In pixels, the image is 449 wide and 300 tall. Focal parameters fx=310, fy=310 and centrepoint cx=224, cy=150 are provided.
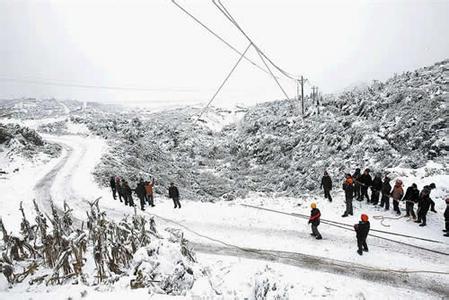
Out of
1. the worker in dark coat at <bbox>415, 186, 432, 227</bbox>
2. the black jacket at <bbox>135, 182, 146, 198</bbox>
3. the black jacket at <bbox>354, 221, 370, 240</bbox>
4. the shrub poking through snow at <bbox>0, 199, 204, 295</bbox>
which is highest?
the worker in dark coat at <bbox>415, 186, 432, 227</bbox>

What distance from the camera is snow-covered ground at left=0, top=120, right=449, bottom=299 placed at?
906 centimetres

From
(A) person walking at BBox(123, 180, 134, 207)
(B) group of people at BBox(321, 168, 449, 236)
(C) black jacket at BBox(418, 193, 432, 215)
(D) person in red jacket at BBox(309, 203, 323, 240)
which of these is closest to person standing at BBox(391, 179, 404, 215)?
(B) group of people at BBox(321, 168, 449, 236)

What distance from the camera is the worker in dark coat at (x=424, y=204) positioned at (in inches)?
484

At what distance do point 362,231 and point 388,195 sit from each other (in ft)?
14.1

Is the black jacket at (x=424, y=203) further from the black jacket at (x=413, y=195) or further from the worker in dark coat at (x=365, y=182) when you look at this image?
the worker in dark coat at (x=365, y=182)

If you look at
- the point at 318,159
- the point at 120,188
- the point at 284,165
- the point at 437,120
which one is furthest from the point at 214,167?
the point at 437,120

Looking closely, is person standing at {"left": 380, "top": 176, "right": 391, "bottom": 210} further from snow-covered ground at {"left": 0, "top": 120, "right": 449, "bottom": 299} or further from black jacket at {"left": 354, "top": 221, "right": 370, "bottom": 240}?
black jacket at {"left": 354, "top": 221, "right": 370, "bottom": 240}

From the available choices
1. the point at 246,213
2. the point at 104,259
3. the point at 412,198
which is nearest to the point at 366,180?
the point at 412,198

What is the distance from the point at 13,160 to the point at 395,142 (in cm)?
2978

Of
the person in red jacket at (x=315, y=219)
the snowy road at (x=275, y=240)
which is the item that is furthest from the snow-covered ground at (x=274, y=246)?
the person in red jacket at (x=315, y=219)

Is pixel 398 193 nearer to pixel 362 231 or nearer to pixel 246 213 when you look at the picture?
pixel 362 231

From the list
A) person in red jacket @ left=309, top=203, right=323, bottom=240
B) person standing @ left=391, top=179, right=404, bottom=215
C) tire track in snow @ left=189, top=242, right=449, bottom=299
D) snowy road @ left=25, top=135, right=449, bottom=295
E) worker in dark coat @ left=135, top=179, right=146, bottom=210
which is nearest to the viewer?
tire track in snow @ left=189, top=242, right=449, bottom=299

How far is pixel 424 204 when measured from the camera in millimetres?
12398

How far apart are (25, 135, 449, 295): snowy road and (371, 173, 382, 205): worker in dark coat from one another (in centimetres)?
336
